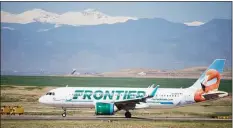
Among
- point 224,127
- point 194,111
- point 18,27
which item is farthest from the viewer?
point 18,27

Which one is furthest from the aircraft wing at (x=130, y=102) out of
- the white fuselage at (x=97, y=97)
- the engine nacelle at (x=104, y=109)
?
the engine nacelle at (x=104, y=109)

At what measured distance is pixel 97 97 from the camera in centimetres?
4175

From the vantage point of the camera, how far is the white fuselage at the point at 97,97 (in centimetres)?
4159

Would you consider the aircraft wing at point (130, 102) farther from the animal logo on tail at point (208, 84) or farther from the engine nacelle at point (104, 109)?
the animal logo on tail at point (208, 84)

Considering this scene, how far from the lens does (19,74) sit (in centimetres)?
15950

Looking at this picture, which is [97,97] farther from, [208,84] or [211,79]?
[211,79]

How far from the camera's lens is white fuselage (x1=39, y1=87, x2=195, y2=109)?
4159cm

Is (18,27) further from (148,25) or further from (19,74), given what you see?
(148,25)

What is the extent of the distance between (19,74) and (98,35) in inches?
1471

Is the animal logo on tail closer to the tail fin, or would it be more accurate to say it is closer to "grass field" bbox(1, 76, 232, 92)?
the tail fin

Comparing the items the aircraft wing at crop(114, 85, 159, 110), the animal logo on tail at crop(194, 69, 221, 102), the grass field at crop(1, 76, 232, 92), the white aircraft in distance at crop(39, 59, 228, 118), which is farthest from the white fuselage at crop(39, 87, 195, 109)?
the grass field at crop(1, 76, 232, 92)

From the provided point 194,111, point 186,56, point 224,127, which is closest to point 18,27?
point 186,56

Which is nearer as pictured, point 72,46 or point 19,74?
point 19,74

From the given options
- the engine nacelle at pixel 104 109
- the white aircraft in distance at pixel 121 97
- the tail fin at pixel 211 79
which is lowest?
the engine nacelle at pixel 104 109
